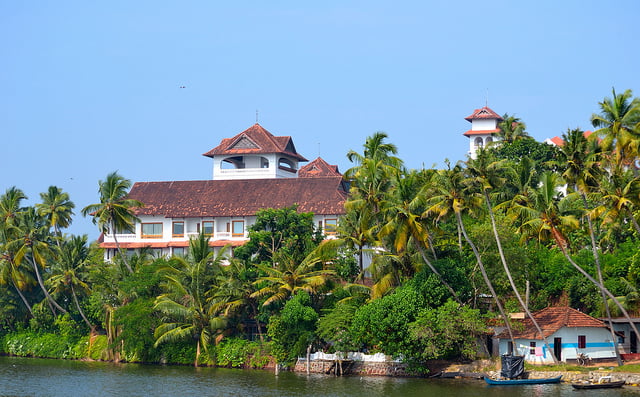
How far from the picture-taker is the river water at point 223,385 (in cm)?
3959

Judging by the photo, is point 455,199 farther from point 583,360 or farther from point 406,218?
point 583,360

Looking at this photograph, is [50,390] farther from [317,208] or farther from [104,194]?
[317,208]

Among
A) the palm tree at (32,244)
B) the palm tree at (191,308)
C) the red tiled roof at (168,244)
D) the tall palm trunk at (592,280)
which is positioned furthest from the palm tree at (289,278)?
the palm tree at (32,244)

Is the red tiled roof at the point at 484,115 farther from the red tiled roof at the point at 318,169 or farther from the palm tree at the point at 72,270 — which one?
the palm tree at the point at 72,270

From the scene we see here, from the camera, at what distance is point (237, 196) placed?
6838 centimetres

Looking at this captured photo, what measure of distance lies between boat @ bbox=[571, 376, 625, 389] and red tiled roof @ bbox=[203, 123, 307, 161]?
140 ft

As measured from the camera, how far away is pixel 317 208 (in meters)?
64.7

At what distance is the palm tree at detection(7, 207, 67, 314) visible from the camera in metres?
60.8

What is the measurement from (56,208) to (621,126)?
38.6 metres

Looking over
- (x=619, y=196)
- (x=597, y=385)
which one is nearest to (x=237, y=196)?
(x=619, y=196)

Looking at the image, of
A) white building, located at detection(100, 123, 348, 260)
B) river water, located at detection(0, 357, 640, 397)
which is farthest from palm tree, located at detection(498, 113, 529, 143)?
river water, located at detection(0, 357, 640, 397)

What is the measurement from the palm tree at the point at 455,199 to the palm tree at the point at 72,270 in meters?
27.9

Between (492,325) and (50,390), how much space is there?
2235cm

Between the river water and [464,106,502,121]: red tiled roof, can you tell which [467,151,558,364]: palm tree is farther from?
[464,106,502,121]: red tiled roof
